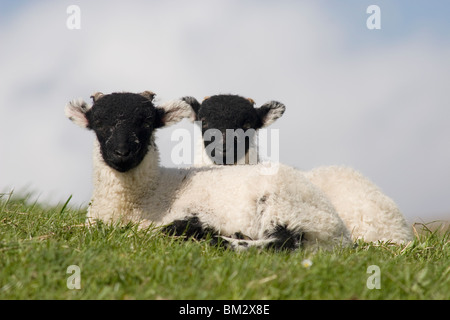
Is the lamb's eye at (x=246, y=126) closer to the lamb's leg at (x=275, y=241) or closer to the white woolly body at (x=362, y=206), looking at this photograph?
the white woolly body at (x=362, y=206)

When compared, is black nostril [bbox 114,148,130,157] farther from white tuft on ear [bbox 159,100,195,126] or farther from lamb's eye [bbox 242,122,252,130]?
lamb's eye [bbox 242,122,252,130]

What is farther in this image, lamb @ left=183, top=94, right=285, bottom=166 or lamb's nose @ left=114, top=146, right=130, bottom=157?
lamb @ left=183, top=94, right=285, bottom=166

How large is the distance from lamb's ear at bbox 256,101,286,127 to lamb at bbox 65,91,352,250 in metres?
3.48

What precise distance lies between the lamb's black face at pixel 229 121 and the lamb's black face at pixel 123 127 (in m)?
2.63

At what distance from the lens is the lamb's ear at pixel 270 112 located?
1168 cm

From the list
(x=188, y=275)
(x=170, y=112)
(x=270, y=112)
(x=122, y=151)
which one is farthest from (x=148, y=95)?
(x=270, y=112)

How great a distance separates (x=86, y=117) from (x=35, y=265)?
10.6ft

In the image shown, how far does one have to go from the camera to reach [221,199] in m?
7.42

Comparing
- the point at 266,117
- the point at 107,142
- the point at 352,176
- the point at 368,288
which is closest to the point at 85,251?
the point at 107,142

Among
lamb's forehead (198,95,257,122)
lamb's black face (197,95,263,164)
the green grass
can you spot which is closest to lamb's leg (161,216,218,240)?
the green grass

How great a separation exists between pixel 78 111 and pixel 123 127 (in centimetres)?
102

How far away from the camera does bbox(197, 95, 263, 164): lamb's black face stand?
34.7ft

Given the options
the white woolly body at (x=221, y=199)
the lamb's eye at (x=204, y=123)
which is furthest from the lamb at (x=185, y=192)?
the lamb's eye at (x=204, y=123)
